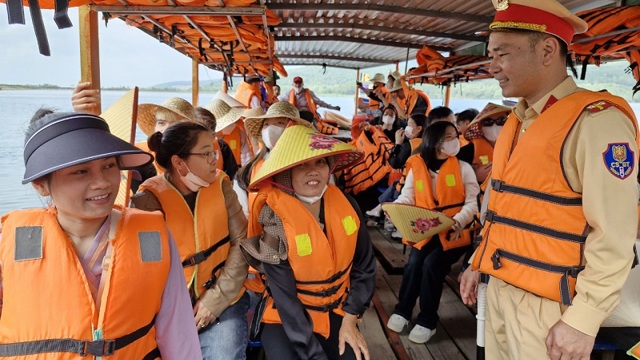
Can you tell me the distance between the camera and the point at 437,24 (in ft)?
19.1

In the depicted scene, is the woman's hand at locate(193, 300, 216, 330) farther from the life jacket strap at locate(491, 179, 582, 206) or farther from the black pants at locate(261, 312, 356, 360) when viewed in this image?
the life jacket strap at locate(491, 179, 582, 206)

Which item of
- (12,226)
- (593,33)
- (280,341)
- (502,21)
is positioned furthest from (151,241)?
(593,33)

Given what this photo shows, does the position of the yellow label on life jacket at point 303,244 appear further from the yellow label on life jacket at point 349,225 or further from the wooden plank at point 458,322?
the wooden plank at point 458,322

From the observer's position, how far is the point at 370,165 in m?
5.25

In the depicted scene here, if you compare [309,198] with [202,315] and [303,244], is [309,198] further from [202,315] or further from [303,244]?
[202,315]

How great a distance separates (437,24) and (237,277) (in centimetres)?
530

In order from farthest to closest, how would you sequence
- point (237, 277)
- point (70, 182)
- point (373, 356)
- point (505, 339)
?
point (373, 356) < point (237, 277) < point (505, 339) < point (70, 182)

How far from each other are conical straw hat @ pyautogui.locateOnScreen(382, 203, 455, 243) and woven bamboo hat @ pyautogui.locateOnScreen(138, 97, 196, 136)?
162 centimetres

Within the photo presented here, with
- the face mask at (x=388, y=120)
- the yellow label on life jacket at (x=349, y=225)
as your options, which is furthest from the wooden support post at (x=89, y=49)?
the face mask at (x=388, y=120)

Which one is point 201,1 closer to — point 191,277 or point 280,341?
point 191,277

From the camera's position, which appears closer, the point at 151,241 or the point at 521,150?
the point at 151,241

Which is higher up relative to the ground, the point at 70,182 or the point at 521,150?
the point at 521,150

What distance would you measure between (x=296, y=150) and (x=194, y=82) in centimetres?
526

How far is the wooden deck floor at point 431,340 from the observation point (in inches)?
106
